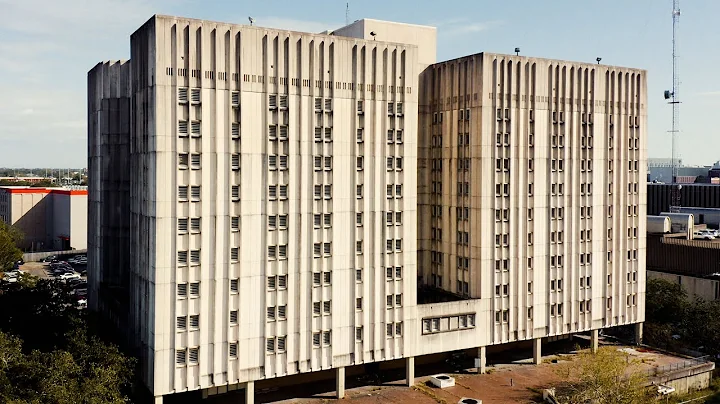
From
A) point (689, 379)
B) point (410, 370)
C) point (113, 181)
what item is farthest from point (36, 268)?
point (689, 379)

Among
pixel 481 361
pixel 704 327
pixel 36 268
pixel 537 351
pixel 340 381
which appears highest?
pixel 36 268

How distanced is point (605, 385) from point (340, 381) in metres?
28.2

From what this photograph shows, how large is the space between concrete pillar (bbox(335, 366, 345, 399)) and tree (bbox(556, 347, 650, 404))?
23.9m

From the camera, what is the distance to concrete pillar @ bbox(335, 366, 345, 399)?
66.0m

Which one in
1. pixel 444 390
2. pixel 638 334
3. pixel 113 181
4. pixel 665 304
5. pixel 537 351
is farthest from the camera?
pixel 665 304

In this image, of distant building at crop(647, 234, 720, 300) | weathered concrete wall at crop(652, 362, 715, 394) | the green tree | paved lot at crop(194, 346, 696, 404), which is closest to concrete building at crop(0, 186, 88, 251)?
paved lot at crop(194, 346, 696, 404)

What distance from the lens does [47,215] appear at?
18225cm

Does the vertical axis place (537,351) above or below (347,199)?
below

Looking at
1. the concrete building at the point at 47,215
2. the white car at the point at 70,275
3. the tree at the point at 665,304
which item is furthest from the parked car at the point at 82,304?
the tree at the point at 665,304

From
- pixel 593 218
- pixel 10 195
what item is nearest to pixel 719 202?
pixel 593 218

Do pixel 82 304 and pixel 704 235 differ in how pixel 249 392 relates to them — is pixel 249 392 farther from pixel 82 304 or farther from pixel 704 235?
pixel 704 235

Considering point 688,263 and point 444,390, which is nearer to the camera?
point 444,390

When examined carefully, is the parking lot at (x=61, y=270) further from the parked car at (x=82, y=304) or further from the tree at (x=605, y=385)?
the tree at (x=605, y=385)

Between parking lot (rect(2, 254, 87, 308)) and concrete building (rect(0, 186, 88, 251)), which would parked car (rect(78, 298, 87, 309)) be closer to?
parking lot (rect(2, 254, 87, 308))
